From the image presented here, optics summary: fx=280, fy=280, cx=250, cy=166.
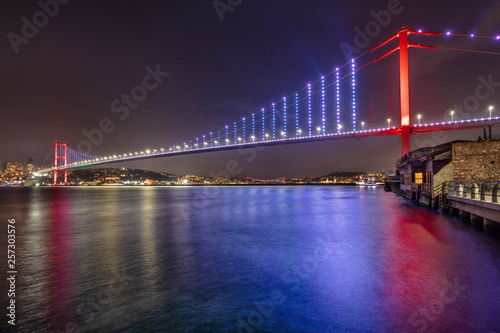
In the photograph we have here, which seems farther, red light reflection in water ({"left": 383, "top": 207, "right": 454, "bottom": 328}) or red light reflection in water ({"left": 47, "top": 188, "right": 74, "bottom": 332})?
red light reflection in water ({"left": 383, "top": 207, "right": 454, "bottom": 328})

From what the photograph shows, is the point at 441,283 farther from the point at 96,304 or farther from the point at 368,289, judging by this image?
the point at 96,304

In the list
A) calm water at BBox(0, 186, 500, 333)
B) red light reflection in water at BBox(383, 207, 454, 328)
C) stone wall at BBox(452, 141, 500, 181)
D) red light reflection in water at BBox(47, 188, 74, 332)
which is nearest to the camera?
calm water at BBox(0, 186, 500, 333)

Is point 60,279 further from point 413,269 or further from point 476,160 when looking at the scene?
point 476,160

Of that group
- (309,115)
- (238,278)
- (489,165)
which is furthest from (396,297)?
(309,115)

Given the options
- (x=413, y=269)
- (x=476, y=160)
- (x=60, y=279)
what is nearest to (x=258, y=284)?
(x=413, y=269)

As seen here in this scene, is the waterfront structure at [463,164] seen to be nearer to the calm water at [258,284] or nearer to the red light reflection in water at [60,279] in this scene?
the calm water at [258,284]

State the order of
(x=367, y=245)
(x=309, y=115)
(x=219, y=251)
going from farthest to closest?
1. (x=309, y=115)
2. (x=367, y=245)
3. (x=219, y=251)

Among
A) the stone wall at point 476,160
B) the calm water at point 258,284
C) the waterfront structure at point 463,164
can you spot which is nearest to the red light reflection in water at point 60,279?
the calm water at point 258,284

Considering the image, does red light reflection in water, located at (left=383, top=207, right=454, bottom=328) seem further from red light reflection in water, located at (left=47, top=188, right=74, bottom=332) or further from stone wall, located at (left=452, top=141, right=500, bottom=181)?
stone wall, located at (left=452, top=141, right=500, bottom=181)

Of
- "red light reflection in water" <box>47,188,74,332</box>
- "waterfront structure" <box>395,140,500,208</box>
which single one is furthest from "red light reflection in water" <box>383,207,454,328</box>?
"waterfront structure" <box>395,140,500,208</box>
